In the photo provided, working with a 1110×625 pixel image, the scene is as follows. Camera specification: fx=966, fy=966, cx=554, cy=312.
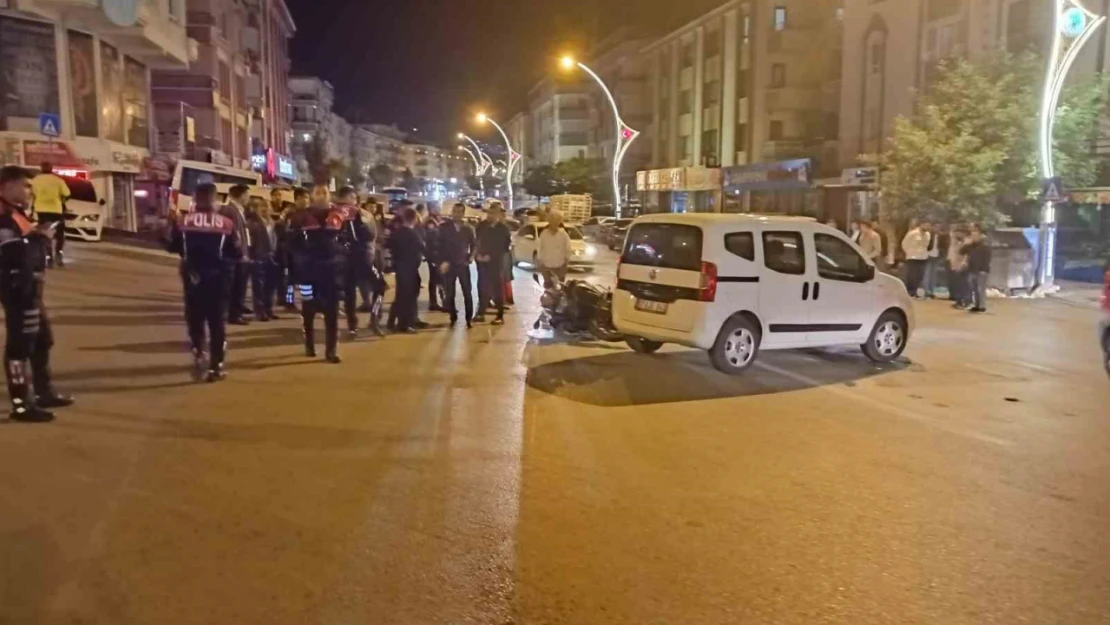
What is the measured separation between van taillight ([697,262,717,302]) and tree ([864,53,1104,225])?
14.6m

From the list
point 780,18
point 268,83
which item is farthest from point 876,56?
point 268,83

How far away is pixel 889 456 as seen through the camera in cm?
746

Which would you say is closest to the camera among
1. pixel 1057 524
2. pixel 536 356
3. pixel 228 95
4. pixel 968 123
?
pixel 1057 524

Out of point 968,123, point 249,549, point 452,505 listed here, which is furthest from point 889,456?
point 968,123

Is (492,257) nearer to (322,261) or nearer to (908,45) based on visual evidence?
(322,261)

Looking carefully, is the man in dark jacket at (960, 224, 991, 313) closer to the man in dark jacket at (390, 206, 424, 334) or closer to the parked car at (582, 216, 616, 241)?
the man in dark jacket at (390, 206, 424, 334)

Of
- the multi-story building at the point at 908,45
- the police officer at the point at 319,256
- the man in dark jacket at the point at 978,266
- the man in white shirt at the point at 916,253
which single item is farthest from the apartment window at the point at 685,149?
the police officer at the point at 319,256

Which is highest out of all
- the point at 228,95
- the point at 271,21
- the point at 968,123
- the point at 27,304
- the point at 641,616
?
the point at 271,21

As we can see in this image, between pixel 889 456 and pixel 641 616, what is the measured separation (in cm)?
370

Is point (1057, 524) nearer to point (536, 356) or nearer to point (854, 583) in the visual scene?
point (854, 583)

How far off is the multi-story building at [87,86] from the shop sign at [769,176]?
85.2 ft

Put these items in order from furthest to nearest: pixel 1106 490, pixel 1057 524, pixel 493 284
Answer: pixel 493 284
pixel 1106 490
pixel 1057 524

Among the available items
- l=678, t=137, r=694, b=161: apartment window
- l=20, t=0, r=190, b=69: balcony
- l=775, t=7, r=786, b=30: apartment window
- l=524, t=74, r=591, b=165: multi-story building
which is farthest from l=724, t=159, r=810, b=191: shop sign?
l=524, t=74, r=591, b=165: multi-story building

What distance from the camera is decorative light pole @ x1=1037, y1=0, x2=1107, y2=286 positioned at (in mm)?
20047
